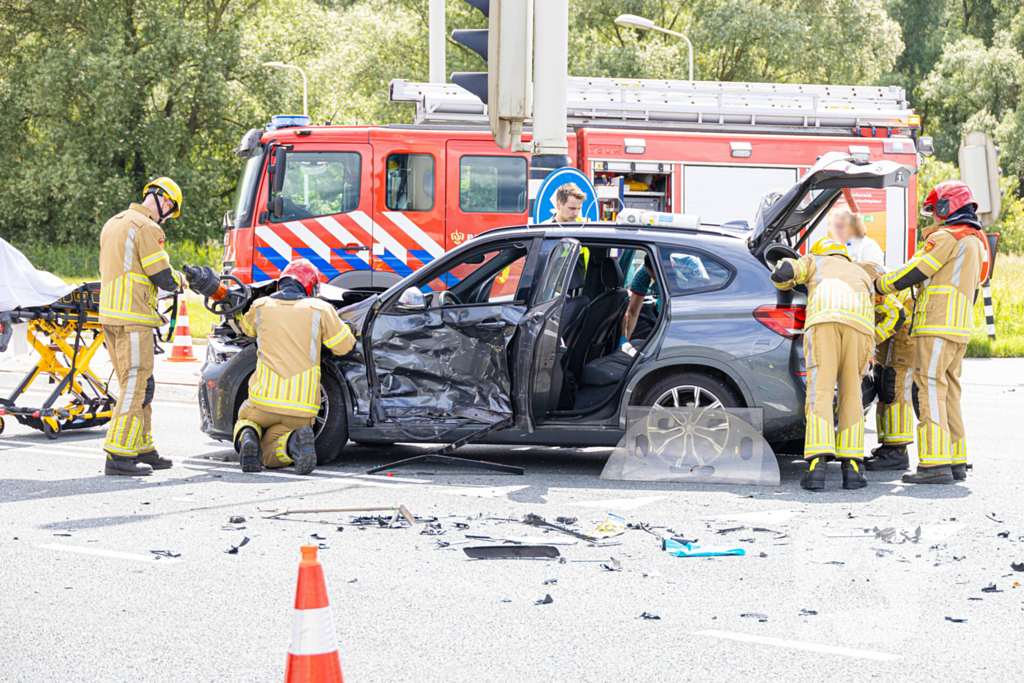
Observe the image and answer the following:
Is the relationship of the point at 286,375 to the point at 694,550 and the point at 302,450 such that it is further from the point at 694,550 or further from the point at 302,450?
the point at 694,550

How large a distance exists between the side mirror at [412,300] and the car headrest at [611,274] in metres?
1.32

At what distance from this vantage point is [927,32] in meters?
49.2

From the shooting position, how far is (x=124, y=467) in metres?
7.42

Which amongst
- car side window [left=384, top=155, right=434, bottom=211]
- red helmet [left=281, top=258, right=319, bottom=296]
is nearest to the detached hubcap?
red helmet [left=281, top=258, right=319, bottom=296]

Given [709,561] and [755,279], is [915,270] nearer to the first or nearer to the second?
[755,279]

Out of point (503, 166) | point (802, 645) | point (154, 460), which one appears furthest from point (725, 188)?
point (802, 645)

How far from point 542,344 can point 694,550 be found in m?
2.09

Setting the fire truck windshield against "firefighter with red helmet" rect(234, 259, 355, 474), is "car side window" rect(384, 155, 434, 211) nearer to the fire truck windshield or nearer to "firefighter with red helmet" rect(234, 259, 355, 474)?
the fire truck windshield

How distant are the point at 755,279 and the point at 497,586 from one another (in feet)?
10.6

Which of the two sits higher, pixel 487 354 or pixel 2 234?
pixel 2 234

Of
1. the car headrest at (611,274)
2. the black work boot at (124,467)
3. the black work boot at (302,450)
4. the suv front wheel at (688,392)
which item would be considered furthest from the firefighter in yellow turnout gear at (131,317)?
the suv front wheel at (688,392)

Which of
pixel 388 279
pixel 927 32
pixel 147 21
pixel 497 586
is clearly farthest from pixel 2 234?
pixel 927 32

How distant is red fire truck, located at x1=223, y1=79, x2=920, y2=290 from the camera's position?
12.7 m

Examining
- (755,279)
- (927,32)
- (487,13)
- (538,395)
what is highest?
(927,32)
